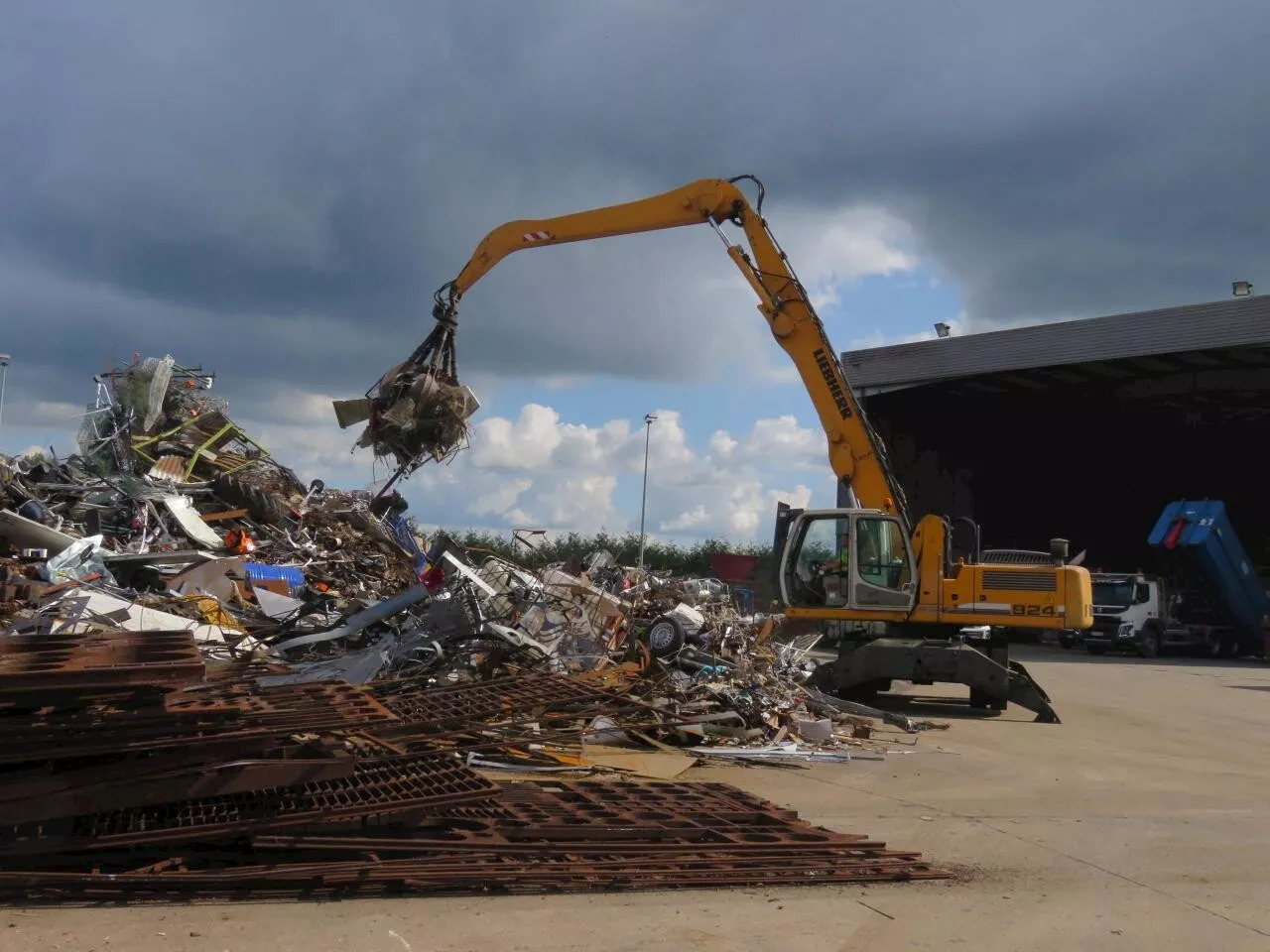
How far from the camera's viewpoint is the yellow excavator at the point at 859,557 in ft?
40.5

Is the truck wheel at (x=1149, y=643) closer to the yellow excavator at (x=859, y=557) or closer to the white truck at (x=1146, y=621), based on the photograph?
the white truck at (x=1146, y=621)

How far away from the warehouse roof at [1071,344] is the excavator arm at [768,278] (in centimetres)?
1532

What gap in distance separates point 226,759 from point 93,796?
609 millimetres

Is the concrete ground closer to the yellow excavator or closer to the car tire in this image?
the yellow excavator

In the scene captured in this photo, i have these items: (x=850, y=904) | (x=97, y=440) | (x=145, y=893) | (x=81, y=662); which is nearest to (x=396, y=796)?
(x=145, y=893)

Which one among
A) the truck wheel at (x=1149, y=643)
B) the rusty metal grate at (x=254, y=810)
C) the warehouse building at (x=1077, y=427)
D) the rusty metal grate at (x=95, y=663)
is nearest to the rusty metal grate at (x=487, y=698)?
the rusty metal grate at (x=254, y=810)

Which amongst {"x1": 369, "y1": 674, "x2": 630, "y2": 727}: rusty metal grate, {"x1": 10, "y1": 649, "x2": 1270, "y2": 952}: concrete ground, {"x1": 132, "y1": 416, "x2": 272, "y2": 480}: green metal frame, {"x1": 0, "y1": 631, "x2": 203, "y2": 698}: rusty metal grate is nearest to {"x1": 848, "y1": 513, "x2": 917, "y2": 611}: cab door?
{"x1": 10, "y1": 649, "x2": 1270, "y2": 952}: concrete ground

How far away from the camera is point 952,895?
17.8 ft

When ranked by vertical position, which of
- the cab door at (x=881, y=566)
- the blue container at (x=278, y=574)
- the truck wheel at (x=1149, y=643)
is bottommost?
the truck wheel at (x=1149, y=643)

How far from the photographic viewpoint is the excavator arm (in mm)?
13211

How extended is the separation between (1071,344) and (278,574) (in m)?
20.1

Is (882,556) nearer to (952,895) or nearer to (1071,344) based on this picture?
(952,895)

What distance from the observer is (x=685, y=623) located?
13.1 m

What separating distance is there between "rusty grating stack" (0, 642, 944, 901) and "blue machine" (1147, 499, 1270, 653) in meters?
23.3
